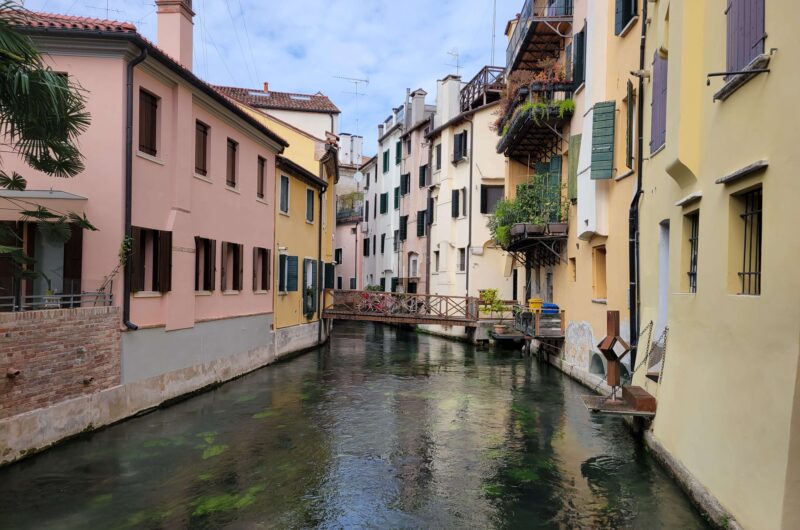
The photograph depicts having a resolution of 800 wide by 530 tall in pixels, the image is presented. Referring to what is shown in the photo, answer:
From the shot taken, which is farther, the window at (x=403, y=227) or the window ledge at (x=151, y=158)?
the window at (x=403, y=227)

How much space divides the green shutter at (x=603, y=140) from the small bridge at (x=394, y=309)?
424 inches

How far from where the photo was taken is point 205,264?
14445 mm

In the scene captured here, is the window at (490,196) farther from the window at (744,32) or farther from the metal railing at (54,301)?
the window at (744,32)

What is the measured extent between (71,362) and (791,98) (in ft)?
31.6

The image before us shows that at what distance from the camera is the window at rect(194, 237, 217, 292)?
14.2 meters

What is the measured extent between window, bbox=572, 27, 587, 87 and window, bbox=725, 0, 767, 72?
9.81 m

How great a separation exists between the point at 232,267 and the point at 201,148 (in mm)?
3639

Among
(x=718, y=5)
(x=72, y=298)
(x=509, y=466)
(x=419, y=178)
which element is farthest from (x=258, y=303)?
(x=419, y=178)

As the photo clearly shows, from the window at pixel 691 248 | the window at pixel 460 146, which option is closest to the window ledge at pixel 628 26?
the window at pixel 691 248

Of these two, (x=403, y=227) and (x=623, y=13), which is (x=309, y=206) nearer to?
(x=403, y=227)

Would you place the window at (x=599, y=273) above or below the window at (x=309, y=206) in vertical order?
below

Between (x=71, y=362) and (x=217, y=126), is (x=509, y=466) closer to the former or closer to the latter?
(x=71, y=362)

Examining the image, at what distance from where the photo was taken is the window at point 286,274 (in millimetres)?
19750

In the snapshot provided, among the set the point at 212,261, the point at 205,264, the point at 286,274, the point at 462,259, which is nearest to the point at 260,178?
the point at 286,274
